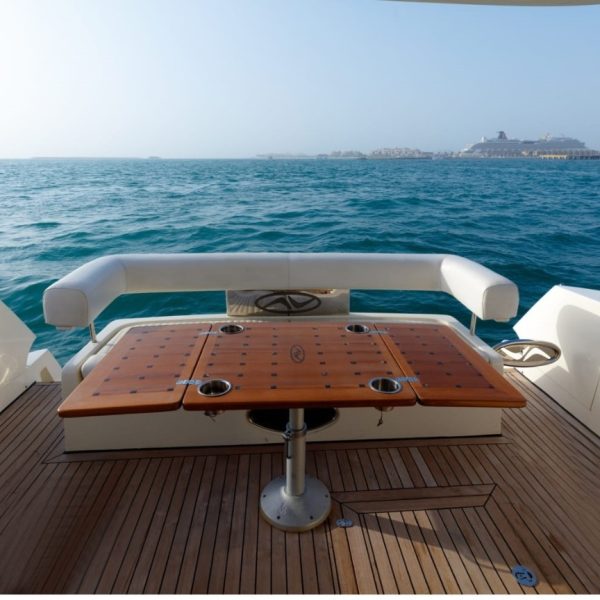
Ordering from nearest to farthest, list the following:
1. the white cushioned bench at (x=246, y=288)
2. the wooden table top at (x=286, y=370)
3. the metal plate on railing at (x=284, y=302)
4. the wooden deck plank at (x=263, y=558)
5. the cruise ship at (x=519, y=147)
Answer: the wooden table top at (x=286, y=370) < the wooden deck plank at (x=263, y=558) < the white cushioned bench at (x=246, y=288) < the metal plate on railing at (x=284, y=302) < the cruise ship at (x=519, y=147)

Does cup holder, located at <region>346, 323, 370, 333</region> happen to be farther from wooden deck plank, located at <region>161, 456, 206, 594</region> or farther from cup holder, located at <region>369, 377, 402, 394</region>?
wooden deck plank, located at <region>161, 456, 206, 594</region>

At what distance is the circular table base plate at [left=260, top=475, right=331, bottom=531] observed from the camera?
1669mm

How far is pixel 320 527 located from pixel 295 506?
121 mm

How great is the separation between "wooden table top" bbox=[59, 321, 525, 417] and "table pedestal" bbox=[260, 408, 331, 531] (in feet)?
0.83

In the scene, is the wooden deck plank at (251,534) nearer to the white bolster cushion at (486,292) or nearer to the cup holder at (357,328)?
the cup holder at (357,328)

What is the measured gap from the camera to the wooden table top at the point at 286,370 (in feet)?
4.06

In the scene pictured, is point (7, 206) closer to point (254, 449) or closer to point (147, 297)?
point (147, 297)

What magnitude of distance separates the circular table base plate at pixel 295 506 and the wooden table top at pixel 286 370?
647mm

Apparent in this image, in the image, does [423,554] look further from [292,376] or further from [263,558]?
[292,376]

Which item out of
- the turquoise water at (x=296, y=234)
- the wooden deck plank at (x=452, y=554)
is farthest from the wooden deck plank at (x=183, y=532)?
the turquoise water at (x=296, y=234)

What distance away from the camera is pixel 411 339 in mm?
1688

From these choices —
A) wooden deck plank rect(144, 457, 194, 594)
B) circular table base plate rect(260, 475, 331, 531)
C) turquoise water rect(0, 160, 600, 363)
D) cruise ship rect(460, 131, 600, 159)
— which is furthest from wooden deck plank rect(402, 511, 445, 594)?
cruise ship rect(460, 131, 600, 159)

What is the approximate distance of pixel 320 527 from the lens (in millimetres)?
1676

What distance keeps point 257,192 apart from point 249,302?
17881mm
